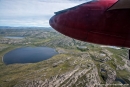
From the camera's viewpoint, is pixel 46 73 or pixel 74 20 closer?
pixel 74 20

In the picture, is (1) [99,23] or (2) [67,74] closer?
(1) [99,23]

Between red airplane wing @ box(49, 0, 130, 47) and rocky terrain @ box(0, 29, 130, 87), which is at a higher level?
red airplane wing @ box(49, 0, 130, 47)

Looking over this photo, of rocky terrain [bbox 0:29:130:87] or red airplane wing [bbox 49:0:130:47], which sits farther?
rocky terrain [bbox 0:29:130:87]

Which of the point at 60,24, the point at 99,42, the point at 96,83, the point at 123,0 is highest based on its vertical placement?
the point at 123,0

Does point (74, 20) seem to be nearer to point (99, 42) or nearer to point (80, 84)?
point (99, 42)

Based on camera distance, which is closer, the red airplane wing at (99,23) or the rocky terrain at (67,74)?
the red airplane wing at (99,23)

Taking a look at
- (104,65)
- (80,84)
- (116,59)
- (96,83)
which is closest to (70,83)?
(80,84)

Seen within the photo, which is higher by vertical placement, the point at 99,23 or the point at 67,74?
the point at 99,23

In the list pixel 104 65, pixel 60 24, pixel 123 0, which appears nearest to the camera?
pixel 123 0

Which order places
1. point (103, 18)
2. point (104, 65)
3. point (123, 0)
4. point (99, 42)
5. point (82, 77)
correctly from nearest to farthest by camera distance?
point (123, 0), point (103, 18), point (99, 42), point (82, 77), point (104, 65)

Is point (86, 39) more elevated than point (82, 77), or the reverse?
point (86, 39)

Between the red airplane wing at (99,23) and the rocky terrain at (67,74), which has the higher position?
the red airplane wing at (99,23)
